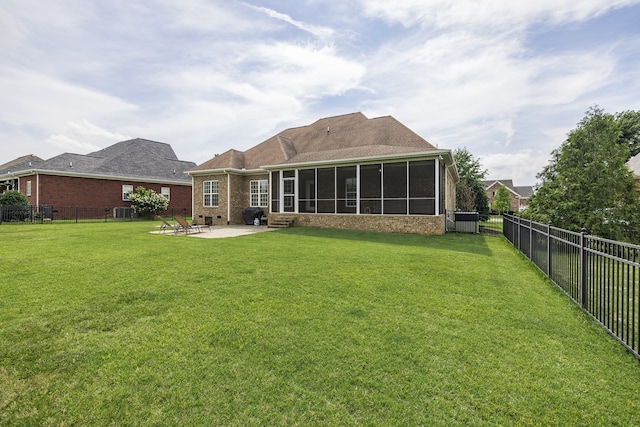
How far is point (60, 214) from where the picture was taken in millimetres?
20922

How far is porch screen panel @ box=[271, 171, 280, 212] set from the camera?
1728 cm

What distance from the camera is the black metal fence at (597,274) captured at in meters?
3.22

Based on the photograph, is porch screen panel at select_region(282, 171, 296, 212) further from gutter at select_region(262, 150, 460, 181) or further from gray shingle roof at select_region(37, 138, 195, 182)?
gray shingle roof at select_region(37, 138, 195, 182)

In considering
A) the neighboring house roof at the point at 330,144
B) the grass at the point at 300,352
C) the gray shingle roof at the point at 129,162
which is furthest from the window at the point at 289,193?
the gray shingle roof at the point at 129,162

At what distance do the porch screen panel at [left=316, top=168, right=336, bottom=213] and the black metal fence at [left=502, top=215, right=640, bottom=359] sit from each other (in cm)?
1001

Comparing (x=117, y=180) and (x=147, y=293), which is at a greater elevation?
(x=117, y=180)

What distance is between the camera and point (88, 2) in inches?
347

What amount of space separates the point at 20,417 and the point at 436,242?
11050 millimetres

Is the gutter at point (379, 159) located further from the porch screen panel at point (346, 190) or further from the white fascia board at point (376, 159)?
the porch screen panel at point (346, 190)

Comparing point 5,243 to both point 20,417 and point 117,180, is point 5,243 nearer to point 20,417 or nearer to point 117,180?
point 20,417

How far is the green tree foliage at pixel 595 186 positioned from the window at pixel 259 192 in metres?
14.3

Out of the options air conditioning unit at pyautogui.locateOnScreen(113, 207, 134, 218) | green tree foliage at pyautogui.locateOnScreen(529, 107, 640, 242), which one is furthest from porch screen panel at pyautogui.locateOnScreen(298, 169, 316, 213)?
air conditioning unit at pyautogui.locateOnScreen(113, 207, 134, 218)

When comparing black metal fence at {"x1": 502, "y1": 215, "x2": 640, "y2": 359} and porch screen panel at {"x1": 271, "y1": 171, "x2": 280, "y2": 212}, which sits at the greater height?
porch screen panel at {"x1": 271, "y1": 171, "x2": 280, "y2": 212}

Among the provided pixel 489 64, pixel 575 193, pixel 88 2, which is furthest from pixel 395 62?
pixel 88 2
